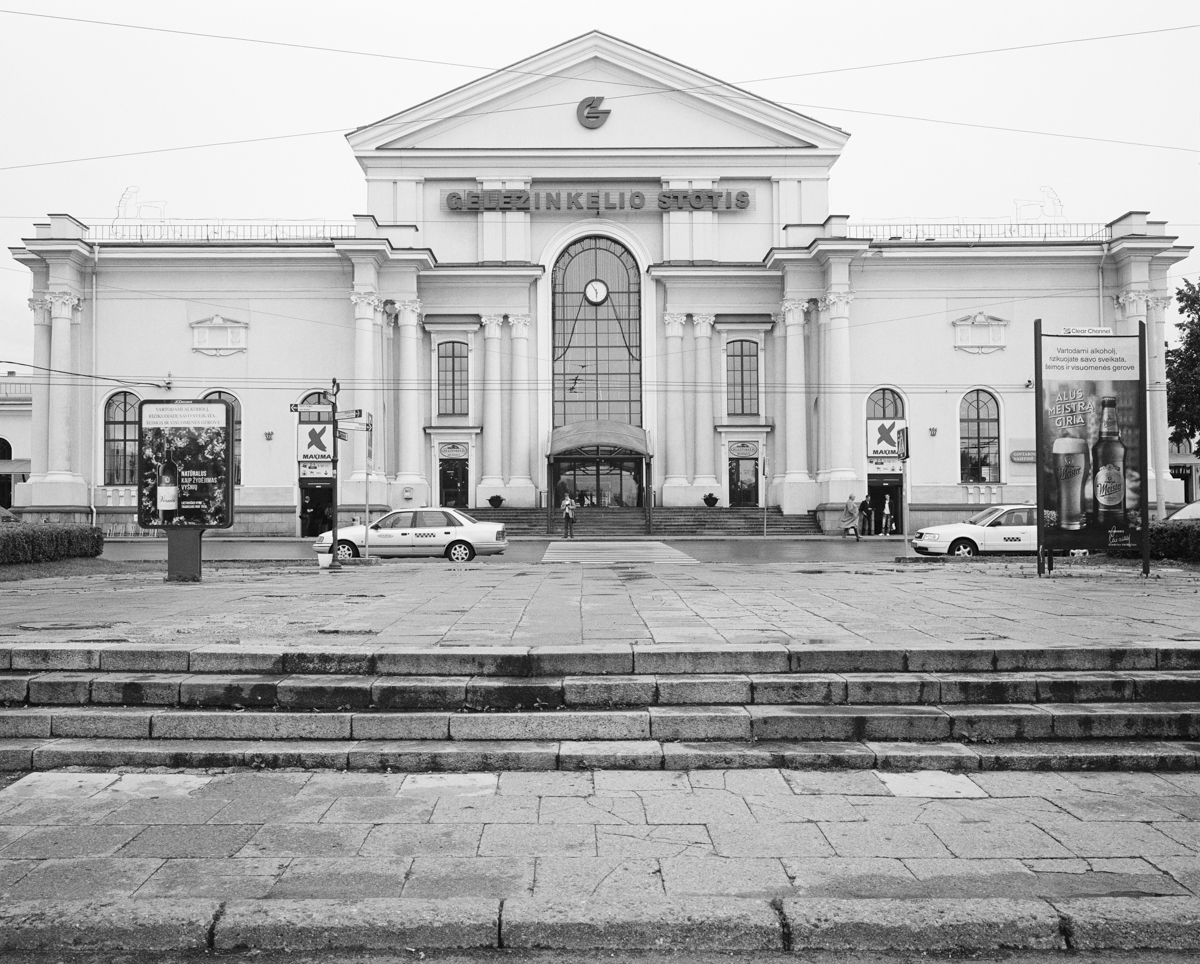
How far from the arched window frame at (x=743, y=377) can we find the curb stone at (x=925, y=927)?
130 feet

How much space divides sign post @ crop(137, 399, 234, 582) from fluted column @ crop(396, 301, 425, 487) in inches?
1019

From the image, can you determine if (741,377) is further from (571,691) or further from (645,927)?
(645,927)

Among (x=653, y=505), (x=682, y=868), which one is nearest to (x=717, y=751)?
(x=682, y=868)

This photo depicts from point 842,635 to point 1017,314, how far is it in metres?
38.5

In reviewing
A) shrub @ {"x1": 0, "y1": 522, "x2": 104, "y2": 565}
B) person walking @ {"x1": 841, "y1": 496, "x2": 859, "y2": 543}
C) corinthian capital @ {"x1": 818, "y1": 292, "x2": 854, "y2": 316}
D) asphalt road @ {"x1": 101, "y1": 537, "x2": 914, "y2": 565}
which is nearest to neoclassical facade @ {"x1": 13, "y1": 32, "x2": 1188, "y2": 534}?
corinthian capital @ {"x1": 818, "y1": 292, "x2": 854, "y2": 316}

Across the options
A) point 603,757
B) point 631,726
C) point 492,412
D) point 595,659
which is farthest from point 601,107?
point 603,757

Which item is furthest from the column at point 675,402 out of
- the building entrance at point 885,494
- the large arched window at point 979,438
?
the large arched window at point 979,438

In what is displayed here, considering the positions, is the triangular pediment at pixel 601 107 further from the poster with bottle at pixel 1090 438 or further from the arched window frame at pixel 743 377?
the poster with bottle at pixel 1090 438

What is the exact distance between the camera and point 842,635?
7.83m

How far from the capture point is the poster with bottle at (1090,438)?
14.0 m

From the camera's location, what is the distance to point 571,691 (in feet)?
21.2

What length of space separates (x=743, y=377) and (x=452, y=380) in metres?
13.4

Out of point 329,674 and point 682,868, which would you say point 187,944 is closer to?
point 682,868

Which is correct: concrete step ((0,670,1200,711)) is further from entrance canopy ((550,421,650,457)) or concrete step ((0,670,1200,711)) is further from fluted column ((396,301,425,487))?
fluted column ((396,301,425,487))
